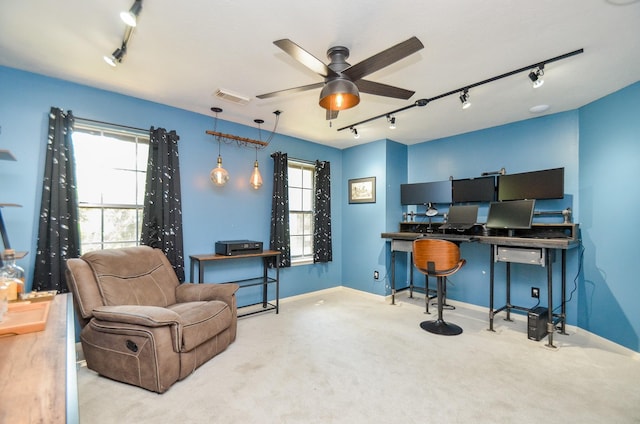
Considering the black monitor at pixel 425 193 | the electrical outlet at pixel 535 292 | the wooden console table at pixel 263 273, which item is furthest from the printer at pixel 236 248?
the electrical outlet at pixel 535 292

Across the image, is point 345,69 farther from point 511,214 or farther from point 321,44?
point 511,214

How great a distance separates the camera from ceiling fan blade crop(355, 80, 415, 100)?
2104 millimetres

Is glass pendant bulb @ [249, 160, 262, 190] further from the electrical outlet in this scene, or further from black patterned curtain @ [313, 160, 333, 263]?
the electrical outlet

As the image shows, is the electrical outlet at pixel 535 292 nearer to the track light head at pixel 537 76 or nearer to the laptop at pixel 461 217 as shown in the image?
the laptop at pixel 461 217

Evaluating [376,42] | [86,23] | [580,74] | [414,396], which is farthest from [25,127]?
[580,74]

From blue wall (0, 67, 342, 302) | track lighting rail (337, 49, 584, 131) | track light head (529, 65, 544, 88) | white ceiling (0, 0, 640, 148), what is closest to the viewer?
white ceiling (0, 0, 640, 148)

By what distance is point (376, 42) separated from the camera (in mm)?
2072

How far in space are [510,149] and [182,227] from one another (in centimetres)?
425

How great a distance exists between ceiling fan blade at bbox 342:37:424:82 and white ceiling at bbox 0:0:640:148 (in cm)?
29

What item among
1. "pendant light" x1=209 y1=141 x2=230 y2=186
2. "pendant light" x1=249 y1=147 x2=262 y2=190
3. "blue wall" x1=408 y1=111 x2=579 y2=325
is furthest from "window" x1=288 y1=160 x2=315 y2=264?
"blue wall" x1=408 y1=111 x2=579 y2=325

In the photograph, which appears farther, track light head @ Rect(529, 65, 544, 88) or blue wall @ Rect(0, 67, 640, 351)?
blue wall @ Rect(0, 67, 640, 351)

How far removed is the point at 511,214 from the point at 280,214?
294 cm

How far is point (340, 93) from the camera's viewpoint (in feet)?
6.32

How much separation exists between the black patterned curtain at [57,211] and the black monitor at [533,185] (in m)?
4.76
